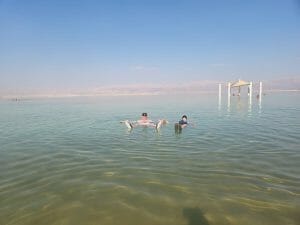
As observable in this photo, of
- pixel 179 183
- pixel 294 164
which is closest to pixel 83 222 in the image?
pixel 179 183

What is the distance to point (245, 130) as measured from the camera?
17.1 m

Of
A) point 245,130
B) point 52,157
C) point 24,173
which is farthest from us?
point 245,130

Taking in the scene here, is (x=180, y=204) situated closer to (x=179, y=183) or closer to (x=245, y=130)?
(x=179, y=183)

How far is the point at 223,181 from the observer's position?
810cm

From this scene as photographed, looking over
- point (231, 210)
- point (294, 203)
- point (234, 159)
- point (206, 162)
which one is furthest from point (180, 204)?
point (234, 159)

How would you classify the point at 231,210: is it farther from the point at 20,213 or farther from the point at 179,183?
the point at 20,213

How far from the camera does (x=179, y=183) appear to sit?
26.2 ft

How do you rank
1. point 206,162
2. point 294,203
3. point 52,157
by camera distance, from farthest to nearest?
1. point 52,157
2. point 206,162
3. point 294,203

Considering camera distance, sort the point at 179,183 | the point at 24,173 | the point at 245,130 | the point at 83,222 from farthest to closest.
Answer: the point at 245,130, the point at 24,173, the point at 179,183, the point at 83,222

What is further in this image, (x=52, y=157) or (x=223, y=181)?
(x=52, y=157)

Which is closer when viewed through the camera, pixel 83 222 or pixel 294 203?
pixel 83 222

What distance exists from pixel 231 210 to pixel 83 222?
10.8 feet

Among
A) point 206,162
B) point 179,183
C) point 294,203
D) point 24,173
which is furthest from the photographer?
point 206,162

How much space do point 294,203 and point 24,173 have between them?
26.0 feet
